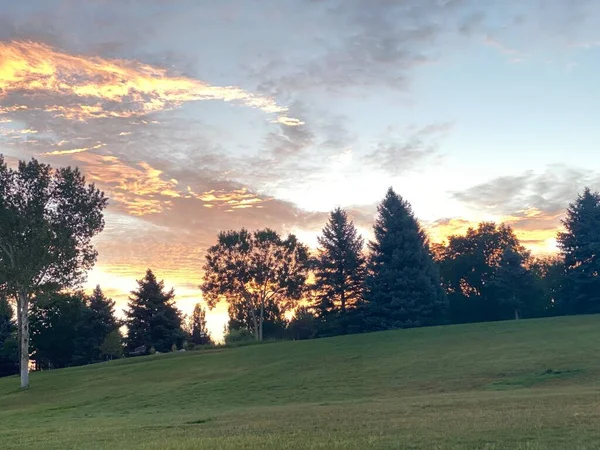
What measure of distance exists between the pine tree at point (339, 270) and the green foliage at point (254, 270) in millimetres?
6451

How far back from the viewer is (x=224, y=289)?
8338 cm

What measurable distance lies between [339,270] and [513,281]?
2341cm

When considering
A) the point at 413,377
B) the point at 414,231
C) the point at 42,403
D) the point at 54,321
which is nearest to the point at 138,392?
the point at 42,403

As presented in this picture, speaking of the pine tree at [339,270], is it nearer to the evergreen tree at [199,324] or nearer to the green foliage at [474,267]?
the green foliage at [474,267]

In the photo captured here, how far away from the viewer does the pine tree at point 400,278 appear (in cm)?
6819

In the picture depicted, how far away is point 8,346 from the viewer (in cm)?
8275

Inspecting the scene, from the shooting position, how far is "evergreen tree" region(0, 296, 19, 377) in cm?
8262

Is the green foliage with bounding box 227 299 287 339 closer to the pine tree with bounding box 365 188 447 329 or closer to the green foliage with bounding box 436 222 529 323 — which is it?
the pine tree with bounding box 365 188 447 329

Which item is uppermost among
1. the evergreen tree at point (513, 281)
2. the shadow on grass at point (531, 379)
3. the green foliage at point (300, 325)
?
the evergreen tree at point (513, 281)

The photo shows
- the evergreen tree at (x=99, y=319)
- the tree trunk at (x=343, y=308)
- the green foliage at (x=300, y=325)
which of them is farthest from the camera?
the green foliage at (x=300, y=325)

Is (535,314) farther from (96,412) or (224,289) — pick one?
(96,412)

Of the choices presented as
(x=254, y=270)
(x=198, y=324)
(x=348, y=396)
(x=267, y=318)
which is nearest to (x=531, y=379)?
(x=348, y=396)

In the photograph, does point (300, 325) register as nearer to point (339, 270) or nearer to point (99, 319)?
point (339, 270)

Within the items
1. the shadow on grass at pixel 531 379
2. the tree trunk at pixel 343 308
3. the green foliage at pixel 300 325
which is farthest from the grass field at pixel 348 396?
the green foliage at pixel 300 325
